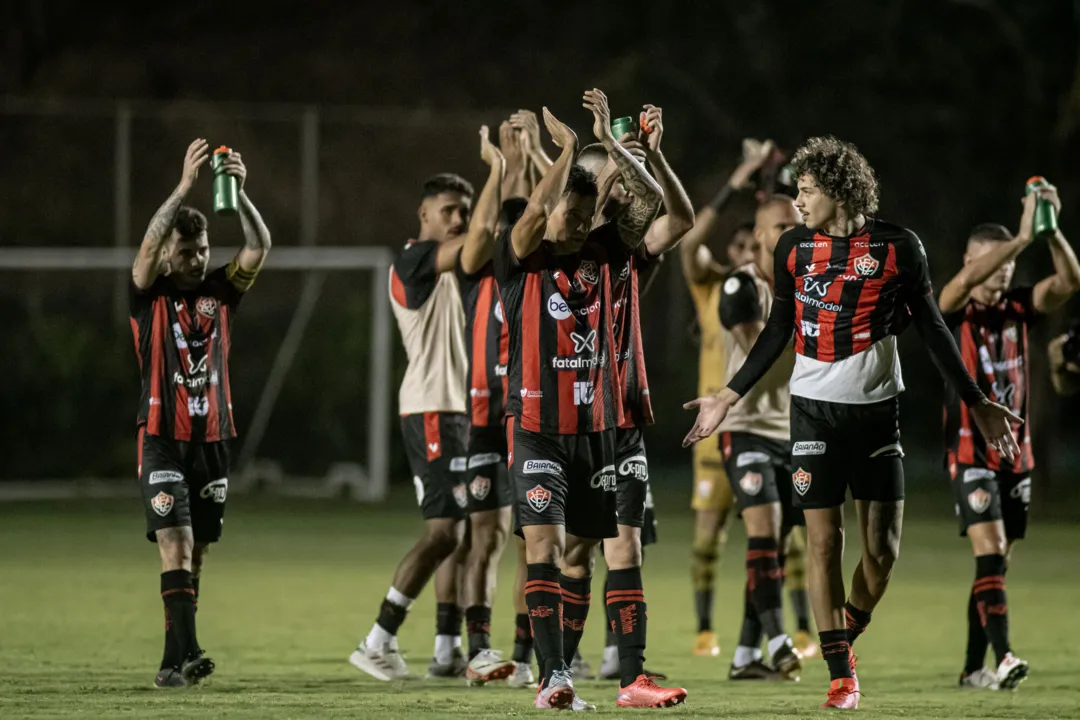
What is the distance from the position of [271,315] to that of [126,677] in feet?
54.7

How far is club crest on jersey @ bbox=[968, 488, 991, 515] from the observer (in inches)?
342

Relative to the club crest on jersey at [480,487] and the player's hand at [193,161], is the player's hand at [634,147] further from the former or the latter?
the club crest on jersey at [480,487]

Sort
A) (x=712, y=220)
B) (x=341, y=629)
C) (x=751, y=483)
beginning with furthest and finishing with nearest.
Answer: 1. (x=341, y=629)
2. (x=712, y=220)
3. (x=751, y=483)

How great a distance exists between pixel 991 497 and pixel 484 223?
3028mm

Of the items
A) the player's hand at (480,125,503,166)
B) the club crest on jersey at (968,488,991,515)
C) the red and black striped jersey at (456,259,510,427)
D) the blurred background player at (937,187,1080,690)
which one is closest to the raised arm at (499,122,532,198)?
the player's hand at (480,125,503,166)

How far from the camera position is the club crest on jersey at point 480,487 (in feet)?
28.7

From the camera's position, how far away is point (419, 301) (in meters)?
9.05

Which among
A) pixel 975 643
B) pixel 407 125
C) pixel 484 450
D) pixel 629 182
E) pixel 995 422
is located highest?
pixel 407 125

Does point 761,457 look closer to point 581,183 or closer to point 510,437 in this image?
point 510,437

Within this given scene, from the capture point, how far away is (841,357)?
23.9ft

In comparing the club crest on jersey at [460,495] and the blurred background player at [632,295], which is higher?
the blurred background player at [632,295]

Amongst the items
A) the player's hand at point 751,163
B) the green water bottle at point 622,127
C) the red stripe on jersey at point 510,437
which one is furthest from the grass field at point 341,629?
the player's hand at point 751,163

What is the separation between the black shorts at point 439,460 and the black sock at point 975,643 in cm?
269

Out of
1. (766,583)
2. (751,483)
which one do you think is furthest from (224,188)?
(766,583)
